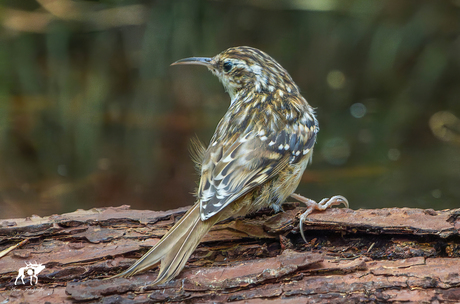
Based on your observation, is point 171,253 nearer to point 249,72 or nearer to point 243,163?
point 243,163

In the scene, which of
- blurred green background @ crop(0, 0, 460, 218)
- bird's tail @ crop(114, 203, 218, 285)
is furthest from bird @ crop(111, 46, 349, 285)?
blurred green background @ crop(0, 0, 460, 218)

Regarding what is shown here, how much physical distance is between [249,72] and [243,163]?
2.52 feet

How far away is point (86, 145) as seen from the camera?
3.95 meters

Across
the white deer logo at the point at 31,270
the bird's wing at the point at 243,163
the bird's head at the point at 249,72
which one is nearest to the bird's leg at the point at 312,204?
the bird's wing at the point at 243,163

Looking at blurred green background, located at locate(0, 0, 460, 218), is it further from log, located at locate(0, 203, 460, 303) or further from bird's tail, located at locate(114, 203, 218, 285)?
bird's tail, located at locate(114, 203, 218, 285)

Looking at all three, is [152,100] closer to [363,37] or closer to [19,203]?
[19,203]

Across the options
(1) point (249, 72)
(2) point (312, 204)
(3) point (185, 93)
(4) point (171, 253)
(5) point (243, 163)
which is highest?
(3) point (185, 93)

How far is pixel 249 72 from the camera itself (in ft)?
8.07

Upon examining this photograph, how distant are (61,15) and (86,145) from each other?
1.18 m

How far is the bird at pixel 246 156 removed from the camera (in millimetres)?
1721

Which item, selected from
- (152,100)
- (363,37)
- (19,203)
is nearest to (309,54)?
(363,37)

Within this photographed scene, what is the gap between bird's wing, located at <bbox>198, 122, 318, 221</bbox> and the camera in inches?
70.5

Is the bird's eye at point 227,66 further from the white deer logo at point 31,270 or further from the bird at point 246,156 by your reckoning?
the white deer logo at point 31,270

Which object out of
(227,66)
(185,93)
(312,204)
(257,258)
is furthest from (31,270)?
(185,93)
